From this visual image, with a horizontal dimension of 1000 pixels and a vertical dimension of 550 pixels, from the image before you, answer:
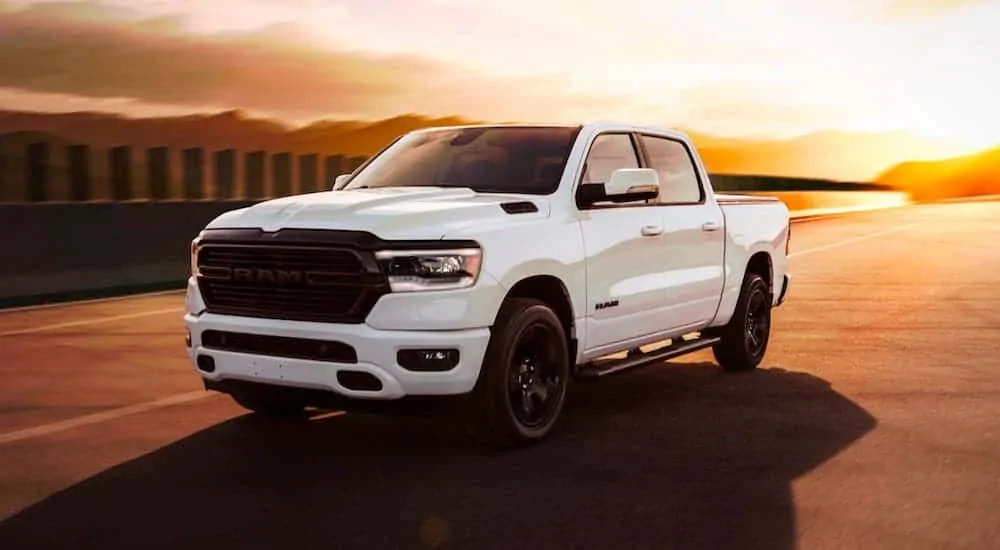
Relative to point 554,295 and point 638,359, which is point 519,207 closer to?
point 554,295

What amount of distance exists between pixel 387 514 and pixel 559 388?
1.94 metres

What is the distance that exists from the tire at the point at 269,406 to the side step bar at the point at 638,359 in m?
1.69

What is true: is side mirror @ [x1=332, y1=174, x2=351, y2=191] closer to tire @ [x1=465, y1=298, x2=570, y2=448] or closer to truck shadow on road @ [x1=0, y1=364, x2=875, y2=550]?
truck shadow on road @ [x1=0, y1=364, x2=875, y2=550]

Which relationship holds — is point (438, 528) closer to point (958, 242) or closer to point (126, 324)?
point (126, 324)

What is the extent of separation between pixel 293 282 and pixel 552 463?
5.32ft

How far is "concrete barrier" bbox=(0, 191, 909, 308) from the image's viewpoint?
15828 millimetres

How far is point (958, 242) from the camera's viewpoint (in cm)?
2909

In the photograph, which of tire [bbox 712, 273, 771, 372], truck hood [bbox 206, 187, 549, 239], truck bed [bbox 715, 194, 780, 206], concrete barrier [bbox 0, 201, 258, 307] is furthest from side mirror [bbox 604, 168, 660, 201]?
concrete barrier [bbox 0, 201, 258, 307]

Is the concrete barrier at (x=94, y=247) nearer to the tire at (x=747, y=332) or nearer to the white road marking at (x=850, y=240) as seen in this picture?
the tire at (x=747, y=332)

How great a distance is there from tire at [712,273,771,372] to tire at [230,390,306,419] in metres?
3.57

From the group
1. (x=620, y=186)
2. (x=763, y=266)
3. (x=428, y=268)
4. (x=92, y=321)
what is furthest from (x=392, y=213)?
(x=92, y=321)

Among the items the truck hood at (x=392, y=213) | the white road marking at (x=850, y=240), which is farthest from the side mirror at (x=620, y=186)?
the white road marking at (x=850, y=240)

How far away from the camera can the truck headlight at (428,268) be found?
683 centimetres

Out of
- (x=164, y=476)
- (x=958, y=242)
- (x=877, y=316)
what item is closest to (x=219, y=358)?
(x=164, y=476)
